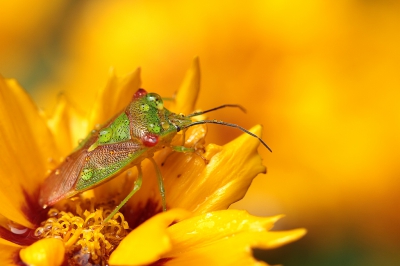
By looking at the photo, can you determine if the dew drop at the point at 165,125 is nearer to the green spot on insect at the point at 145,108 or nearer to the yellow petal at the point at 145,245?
the green spot on insect at the point at 145,108

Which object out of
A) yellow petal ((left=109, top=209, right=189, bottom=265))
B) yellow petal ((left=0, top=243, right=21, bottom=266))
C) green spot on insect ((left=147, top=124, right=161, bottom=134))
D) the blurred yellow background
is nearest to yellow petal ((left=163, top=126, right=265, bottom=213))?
green spot on insect ((left=147, top=124, right=161, bottom=134))

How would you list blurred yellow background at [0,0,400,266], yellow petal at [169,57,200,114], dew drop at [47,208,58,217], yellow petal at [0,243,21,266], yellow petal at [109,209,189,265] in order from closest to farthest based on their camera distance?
1. yellow petal at [109,209,189,265]
2. yellow petal at [0,243,21,266]
3. dew drop at [47,208,58,217]
4. yellow petal at [169,57,200,114]
5. blurred yellow background at [0,0,400,266]

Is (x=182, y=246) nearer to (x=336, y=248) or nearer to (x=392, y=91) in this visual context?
(x=336, y=248)

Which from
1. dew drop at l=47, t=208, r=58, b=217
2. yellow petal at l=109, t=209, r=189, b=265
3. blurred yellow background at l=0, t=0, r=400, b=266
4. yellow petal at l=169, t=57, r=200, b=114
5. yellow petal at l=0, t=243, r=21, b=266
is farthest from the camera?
blurred yellow background at l=0, t=0, r=400, b=266

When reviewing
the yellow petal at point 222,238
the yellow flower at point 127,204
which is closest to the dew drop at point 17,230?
the yellow flower at point 127,204

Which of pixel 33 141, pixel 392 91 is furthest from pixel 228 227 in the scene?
pixel 392 91

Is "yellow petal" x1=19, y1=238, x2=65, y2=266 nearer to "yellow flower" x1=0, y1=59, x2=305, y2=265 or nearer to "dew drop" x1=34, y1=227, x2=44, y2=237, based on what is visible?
"yellow flower" x1=0, y1=59, x2=305, y2=265

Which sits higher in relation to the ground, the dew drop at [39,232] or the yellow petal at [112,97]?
the yellow petal at [112,97]

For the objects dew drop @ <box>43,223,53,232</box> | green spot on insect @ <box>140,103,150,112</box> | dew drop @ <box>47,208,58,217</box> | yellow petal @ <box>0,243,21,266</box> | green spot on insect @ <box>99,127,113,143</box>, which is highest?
green spot on insect @ <box>140,103,150,112</box>
